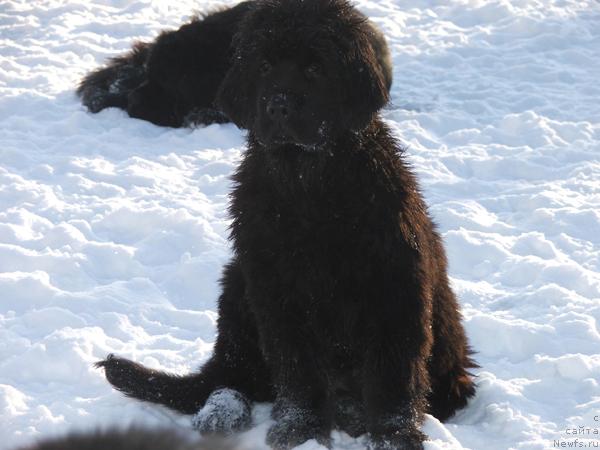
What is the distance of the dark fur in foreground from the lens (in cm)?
156

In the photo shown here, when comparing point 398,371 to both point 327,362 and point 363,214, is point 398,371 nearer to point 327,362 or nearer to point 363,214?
point 327,362

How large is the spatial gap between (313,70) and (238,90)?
379 mm

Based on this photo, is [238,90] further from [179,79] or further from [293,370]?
[179,79]

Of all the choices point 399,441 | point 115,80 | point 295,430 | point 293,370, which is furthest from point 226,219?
point 115,80

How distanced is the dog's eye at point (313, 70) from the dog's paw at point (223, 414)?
1393 millimetres

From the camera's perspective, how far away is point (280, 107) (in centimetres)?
366

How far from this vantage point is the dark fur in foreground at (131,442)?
1.56m

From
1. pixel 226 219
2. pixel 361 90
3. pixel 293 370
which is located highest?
pixel 361 90

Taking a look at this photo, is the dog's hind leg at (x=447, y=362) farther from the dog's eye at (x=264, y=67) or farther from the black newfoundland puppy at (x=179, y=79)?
the black newfoundland puppy at (x=179, y=79)

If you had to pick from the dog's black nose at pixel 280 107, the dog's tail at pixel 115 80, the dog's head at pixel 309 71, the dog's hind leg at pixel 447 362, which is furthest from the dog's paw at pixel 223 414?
the dog's tail at pixel 115 80

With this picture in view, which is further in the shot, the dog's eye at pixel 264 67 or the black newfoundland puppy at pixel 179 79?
the black newfoundland puppy at pixel 179 79

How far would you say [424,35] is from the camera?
32.6 ft

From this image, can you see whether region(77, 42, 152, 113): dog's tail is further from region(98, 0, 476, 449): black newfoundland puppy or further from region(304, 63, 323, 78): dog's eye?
region(304, 63, 323, 78): dog's eye

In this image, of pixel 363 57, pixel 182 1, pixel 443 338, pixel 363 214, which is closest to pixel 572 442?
pixel 443 338
